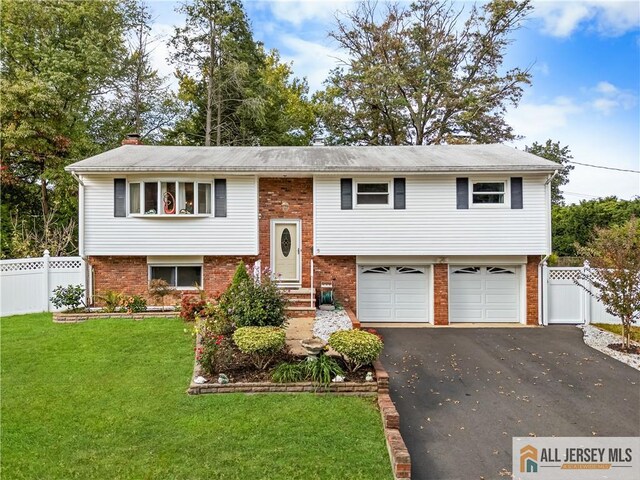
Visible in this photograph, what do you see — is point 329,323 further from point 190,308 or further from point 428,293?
point 428,293

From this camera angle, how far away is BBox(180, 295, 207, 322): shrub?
30.2 ft

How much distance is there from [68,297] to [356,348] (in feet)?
29.1

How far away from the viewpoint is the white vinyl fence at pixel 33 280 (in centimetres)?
1030

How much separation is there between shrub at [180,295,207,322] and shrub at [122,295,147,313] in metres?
1.40

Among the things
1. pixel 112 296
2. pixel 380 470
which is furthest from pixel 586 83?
pixel 112 296

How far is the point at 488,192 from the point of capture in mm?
10828

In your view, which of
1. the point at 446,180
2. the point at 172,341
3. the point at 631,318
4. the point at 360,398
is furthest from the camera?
the point at 446,180

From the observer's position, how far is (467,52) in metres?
21.3

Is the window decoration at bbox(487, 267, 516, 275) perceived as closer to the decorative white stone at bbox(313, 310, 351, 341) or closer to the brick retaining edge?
the decorative white stone at bbox(313, 310, 351, 341)

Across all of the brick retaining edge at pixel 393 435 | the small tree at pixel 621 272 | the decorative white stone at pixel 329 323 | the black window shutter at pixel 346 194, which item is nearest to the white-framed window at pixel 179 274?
the decorative white stone at pixel 329 323

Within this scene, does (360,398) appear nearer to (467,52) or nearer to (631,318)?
(631,318)

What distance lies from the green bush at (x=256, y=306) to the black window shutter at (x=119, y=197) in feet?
17.5

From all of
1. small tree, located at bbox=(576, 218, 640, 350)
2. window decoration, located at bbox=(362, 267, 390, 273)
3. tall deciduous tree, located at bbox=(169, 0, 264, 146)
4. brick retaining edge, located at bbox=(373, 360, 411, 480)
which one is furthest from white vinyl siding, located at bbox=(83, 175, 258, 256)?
tall deciduous tree, located at bbox=(169, 0, 264, 146)

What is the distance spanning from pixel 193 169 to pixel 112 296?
14.3 ft
